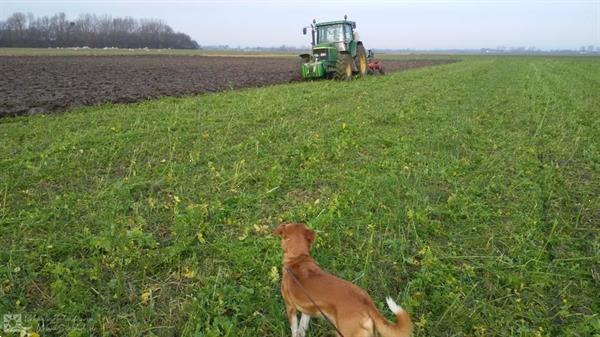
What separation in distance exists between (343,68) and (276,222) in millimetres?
15278

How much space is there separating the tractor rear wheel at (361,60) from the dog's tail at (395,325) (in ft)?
66.0

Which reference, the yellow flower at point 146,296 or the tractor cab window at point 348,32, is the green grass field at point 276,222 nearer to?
the yellow flower at point 146,296

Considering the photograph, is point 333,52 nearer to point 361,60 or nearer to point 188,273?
point 361,60

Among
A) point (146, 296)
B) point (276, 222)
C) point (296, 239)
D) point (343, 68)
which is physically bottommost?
point (146, 296)

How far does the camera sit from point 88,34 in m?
95.8

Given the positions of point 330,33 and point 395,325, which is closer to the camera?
point 395,325

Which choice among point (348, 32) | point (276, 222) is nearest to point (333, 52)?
point (348, 32)

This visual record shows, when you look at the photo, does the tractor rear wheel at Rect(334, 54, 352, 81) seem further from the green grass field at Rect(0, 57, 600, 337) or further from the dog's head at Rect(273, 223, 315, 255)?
the dog's head at Rect(273, 223, 315, 255)

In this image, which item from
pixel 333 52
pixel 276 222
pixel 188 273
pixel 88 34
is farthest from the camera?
pixel 88 34

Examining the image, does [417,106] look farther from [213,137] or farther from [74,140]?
[74,140]

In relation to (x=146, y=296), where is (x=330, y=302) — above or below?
above

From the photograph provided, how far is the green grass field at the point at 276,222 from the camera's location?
129 inches

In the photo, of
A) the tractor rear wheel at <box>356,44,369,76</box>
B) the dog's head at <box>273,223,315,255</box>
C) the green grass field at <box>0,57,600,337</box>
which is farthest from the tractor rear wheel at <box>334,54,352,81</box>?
the dog's head at <box>273,223,315,255</box>

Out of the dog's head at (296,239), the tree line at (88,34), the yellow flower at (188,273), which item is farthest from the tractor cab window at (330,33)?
the tree line at (88,34)
